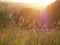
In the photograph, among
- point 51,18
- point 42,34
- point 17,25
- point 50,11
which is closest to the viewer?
point 42,34

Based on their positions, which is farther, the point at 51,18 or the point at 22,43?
the point at 51,18

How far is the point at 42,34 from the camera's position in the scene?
19.1 feet

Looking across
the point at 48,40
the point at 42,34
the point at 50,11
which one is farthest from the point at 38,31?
the point at 50,11

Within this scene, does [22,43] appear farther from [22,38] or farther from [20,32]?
[20,32]

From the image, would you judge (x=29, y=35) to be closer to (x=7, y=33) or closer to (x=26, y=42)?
(x=26, y=42)

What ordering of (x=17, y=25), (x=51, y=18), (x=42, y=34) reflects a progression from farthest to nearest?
(x=51, y=18)
(x=17, y=25)
(x=42, y=34)

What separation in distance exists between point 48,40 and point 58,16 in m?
4.23

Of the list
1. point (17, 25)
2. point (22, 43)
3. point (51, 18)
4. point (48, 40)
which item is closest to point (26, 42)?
point (22, 43)

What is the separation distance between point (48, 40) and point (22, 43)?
66 cm

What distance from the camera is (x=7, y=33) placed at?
6027 millimetres

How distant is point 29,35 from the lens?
18.3 ft

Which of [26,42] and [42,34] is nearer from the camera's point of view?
[26,42]

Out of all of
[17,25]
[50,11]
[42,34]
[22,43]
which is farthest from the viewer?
[50,11]

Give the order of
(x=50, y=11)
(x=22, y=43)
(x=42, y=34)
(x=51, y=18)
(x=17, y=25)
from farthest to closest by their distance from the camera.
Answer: (x=50, y=11) → (x=51, y=18) → (x=17, y=25) → (x=42, y=34) → (x=22, y=43)
